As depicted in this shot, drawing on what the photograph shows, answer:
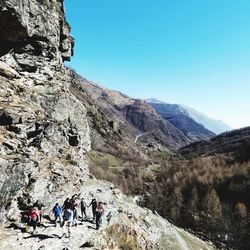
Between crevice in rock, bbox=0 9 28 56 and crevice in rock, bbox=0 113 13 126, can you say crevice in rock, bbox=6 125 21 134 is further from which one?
crevice in rock, bbox=0 9 28 56

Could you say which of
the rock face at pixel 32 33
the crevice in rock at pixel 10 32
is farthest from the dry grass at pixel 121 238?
the crevice in rock at pixel 10 32

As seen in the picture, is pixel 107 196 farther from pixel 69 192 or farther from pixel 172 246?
pixel 172 246

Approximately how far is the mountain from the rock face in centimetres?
12

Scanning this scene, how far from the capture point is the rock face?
40.1 metres

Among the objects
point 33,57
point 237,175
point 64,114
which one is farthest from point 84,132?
point 237,175

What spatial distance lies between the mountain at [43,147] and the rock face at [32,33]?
12 cm

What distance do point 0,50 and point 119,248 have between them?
3388cm

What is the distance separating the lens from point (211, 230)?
107062 millimetres

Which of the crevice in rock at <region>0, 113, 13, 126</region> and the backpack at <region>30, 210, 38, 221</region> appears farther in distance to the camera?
the crevice in rock at <region>0, 113, 13, 126</region>

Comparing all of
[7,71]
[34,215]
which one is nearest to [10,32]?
[7,71]

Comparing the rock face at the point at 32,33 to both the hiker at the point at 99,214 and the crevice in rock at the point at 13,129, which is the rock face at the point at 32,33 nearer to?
the crevice in rock at the point at 13,129

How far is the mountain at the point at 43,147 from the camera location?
31328 millimetres

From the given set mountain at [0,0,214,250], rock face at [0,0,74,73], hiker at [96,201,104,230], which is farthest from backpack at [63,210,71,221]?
rock face at [0,0,74,73]

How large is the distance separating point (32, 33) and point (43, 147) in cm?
1959
